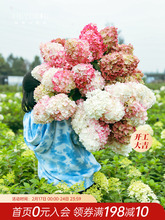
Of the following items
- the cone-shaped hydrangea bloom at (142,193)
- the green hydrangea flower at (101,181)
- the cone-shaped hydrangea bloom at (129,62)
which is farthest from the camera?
the green hydrangea flower at (101,181)

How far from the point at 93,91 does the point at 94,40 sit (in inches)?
16.6

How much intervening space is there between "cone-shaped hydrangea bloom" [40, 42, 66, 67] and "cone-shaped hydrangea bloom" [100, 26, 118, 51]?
0.34 meters

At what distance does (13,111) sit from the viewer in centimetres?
732

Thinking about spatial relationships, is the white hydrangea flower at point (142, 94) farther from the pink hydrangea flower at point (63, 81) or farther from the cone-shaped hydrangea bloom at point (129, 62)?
the pink hydrangea flower at point (63, 81)

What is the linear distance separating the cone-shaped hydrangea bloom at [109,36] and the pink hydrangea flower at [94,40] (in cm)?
3

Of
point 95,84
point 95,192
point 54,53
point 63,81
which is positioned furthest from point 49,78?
point 95,192

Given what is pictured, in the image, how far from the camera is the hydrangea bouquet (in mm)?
1821

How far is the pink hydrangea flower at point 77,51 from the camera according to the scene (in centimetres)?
188

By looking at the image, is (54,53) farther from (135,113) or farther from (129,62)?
(135,113)

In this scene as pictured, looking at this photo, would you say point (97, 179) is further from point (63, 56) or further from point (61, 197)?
point (63, 56)

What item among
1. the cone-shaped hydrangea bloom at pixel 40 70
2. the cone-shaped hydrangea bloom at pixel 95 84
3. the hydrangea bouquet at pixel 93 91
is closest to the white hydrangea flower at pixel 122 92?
the hydrangea bouquet at pixel 93 91

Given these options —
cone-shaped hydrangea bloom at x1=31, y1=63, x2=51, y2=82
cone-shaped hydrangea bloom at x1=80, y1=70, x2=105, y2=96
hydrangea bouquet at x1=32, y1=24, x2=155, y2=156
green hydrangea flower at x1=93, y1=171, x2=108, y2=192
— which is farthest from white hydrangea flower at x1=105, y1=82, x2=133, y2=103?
green hydrangea flower at x1=93, y1=171, x2=108, y2=192

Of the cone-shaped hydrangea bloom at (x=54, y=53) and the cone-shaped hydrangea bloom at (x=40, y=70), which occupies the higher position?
the cone-shaped hydrangea bloom at (x=54, y=53)

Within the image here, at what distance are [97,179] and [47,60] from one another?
1101mm
